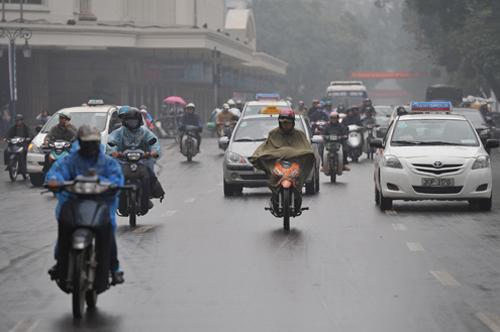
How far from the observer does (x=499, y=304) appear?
1059 centimetres

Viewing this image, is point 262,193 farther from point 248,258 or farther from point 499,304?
point 499,304

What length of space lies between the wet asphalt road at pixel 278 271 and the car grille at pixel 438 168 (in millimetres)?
636

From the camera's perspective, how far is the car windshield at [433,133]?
20.9 m

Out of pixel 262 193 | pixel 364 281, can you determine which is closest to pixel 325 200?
pixel 262 193

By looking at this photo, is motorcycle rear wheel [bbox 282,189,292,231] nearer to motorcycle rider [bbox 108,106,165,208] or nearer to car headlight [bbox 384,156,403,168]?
motorcycle rider [bbox 108,106,165,208]

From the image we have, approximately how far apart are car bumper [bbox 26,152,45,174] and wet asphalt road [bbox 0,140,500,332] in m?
6.72

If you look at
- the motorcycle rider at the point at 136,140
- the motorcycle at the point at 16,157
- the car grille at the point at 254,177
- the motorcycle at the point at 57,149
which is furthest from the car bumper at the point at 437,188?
the motorcycle at the point at 16,157

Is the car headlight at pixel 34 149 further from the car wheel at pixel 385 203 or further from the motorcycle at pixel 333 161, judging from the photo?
the car wheel at pixel 385 203

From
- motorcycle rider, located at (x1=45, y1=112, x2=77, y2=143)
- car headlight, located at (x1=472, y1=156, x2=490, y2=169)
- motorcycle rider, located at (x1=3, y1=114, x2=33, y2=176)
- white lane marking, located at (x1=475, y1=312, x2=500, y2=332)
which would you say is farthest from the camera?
motorcycle rider, located at (x1=3, y1=114, x2=33, y2=176)

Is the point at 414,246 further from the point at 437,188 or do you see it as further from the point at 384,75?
the point at 384,75

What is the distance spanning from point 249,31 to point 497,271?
371 feet

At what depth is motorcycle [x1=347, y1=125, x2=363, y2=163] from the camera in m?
37.1

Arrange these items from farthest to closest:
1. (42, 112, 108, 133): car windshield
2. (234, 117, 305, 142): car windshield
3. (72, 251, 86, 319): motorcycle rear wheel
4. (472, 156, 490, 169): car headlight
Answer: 1. (42, 112, 108, 133): car windshield
2. (234, 117, 305, 142): car windshield
3. (472, 156, 490, 169): car headlight
4. (72, 251, 86, 319): motorcycle rear wheel

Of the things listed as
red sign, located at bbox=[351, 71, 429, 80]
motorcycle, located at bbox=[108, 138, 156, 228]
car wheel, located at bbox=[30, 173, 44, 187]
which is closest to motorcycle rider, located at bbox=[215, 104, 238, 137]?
car wheel, located at bbox=[30, 173, 44, 187]
